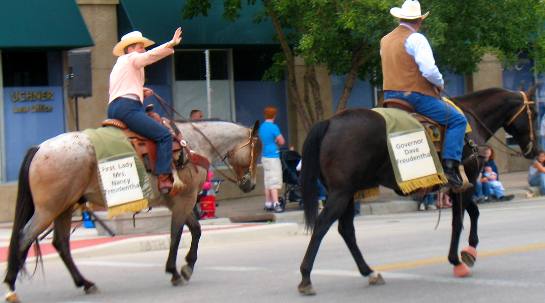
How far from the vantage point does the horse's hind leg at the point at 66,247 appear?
1041 cm

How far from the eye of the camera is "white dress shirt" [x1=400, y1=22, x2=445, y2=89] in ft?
32.0

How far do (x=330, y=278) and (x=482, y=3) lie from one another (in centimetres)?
1173

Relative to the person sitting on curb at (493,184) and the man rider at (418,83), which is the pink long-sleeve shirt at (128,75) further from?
the person sitting on curb at (493,184)

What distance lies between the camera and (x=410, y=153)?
9.61 meters

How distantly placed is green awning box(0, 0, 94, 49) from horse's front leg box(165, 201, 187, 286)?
401 inches

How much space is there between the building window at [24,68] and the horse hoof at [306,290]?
13401 millimetres

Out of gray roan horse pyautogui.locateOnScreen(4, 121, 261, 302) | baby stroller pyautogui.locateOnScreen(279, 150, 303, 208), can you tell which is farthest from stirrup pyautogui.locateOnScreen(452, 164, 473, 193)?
baby stroller pyautogui.locateOnScreen(279, 150, 303, 208)

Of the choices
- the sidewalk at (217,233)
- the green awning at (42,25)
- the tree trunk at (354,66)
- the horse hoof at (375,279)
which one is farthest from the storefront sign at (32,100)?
the horse hoof at (375,279)

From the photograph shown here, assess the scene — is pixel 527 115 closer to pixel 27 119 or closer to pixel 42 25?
pixel 42 25

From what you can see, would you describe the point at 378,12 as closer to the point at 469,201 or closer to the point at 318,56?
the point at 318,56

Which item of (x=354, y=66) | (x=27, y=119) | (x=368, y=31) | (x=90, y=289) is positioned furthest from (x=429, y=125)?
(x=27, y=119)

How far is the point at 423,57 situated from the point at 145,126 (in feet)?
9.50

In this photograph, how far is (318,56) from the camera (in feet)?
66.8

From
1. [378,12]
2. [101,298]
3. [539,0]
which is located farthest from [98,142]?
[539,0]
